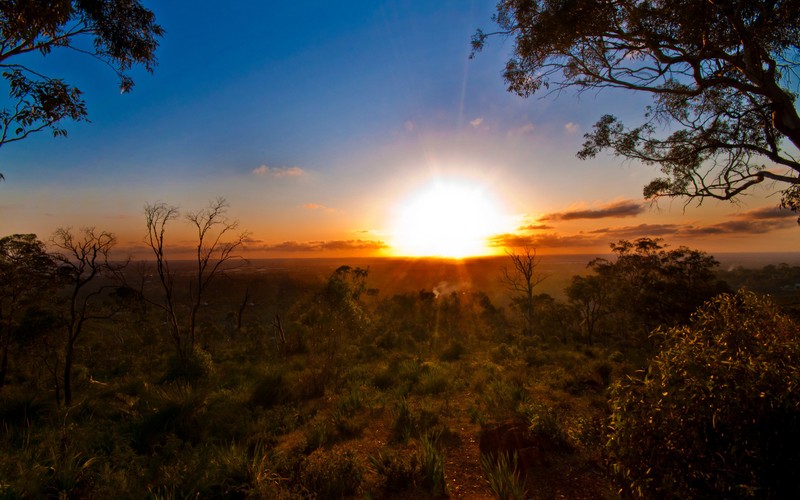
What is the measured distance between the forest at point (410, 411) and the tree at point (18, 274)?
8cm

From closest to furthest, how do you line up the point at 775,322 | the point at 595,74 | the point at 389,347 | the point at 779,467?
the point at 779,467 < the point at 775,322 < the point at 595,74 < the point at 389,347

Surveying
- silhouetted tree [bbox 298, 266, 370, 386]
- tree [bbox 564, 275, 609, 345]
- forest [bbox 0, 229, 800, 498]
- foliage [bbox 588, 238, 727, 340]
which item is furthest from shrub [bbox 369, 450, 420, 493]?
tree [bbox 564, 275, 609, 345]

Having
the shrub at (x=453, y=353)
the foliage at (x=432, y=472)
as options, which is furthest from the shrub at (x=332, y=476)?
the shrub at (x=453, y=353)

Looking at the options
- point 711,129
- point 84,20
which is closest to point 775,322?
point 711,129

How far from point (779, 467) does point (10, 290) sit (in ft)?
76.4

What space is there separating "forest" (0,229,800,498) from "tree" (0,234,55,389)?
0.08 meters

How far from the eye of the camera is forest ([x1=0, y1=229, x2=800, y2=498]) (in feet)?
9.46

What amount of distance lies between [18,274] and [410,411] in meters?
18.2

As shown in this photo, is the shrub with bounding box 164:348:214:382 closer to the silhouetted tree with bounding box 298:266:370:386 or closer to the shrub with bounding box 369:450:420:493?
the silhouetted tree with bounding box 298:266:370:386

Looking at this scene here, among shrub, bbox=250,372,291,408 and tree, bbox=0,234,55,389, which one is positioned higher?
tree, bbox=0,234,55,389

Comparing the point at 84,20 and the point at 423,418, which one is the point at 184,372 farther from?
the point at 84,20

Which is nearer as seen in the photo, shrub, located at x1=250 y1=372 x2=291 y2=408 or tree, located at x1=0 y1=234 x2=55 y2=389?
shrub, located at x1=250 y1=372 x2=291 y2=408

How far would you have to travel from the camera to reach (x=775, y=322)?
3.51 m

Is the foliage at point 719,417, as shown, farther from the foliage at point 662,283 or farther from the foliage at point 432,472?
the foliage at point 662,283
